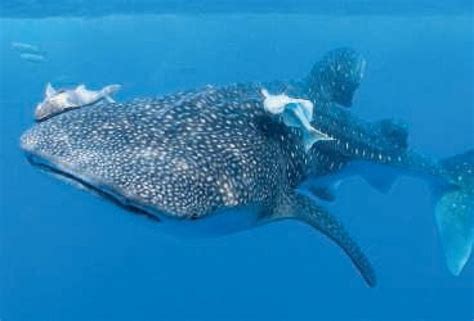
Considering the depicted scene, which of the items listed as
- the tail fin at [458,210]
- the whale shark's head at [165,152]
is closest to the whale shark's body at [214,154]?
the whale shark's head at [165,152]

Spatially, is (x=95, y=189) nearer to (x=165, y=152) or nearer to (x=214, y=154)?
(x=165, y=152)

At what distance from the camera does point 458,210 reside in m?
8.51

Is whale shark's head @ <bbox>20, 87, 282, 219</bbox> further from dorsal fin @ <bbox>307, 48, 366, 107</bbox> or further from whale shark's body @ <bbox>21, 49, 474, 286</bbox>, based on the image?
dorsal fin @ <bbox>307, 48, 366, 107</bbox>

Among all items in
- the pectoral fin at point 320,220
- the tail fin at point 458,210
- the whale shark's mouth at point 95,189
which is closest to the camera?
the whale shark's mouth at point 95,189

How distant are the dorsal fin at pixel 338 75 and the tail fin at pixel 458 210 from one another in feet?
6.66

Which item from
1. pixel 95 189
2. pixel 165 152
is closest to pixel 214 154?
pixel 165 152

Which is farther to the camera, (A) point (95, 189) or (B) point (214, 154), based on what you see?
(B) point (214, 154)

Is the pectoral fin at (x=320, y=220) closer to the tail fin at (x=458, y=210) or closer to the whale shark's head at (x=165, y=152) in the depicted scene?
the whale shark's head at (x=165, y=152)

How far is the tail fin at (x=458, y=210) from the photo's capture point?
26.2 feet

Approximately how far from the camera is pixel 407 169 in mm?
8078

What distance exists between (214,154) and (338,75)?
3349 millimetres

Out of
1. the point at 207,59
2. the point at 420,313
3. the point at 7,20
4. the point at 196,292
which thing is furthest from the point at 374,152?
the point at 207,59

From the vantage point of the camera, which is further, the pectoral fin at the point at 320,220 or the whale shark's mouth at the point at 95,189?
the pectoral fin at the point at 320,220

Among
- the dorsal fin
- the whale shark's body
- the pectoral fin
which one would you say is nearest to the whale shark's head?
the whale shark's body
